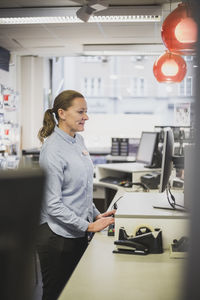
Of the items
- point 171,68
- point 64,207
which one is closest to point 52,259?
point 64,207

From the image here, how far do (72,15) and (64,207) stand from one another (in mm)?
3377

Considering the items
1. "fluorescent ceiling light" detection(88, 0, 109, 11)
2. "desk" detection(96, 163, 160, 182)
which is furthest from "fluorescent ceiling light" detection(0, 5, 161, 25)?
"desk" detection(96, 163, 160, 182)

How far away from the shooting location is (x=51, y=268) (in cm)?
209

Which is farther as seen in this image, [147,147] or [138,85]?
[138,85]

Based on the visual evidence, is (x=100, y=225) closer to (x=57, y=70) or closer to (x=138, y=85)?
(x=57, y=70)

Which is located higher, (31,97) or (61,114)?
(31,97)

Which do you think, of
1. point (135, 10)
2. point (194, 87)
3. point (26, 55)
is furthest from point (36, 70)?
point (194, 87)

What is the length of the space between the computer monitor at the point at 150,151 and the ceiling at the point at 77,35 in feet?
5.16

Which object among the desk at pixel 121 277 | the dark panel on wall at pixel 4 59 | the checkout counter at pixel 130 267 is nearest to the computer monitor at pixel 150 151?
the checkout counter at pixel 130 267

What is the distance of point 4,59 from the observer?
258 inches

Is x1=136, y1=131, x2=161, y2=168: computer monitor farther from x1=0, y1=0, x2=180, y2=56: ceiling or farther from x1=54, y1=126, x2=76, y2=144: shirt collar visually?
x1=54, y1=126, x2=76, y2=144: shirt collar

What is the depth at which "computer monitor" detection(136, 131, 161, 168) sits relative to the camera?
4109 millimetres

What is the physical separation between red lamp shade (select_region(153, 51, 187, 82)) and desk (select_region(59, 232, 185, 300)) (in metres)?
2.78

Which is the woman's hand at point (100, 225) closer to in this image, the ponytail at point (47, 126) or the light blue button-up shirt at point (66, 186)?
the light blue button-up shirt at point (66, 186)
